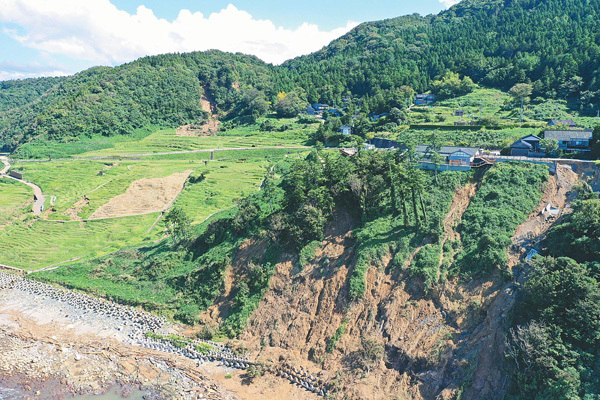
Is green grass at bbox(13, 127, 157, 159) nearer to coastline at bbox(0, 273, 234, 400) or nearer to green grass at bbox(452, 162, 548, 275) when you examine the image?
coastline at bbox(0, 273, 234, 400)

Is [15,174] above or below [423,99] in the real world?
below

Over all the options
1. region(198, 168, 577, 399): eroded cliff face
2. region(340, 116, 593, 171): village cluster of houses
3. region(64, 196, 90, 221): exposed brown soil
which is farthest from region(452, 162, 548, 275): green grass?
region(64, 196, 90, 221): exposed brown soil

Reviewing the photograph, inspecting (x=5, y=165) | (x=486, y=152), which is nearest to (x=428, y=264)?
(x=486, y=152)

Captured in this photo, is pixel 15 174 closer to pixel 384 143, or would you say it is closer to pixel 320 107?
pixel 320 107

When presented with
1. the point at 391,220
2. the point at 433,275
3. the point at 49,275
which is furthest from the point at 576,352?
the point at 49,275

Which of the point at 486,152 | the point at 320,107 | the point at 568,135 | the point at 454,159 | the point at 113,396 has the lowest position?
the point at 113,396

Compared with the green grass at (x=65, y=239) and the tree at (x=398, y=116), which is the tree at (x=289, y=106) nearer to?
the tree at (x=398, y=116)
